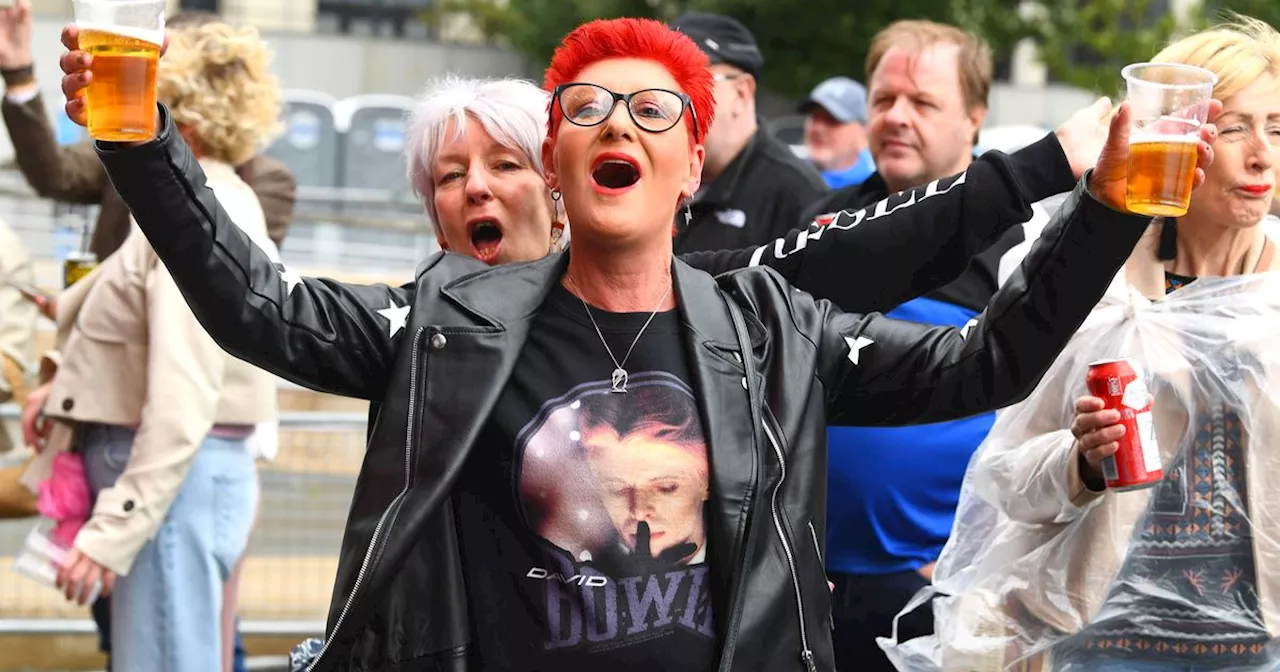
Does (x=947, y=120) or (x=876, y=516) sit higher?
(x=947, y=120)

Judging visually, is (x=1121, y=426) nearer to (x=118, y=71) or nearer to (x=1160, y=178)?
(x=1160, y=178)

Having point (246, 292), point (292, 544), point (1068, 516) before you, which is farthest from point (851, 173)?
point (246, 292)

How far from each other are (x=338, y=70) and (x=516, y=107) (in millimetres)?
25587

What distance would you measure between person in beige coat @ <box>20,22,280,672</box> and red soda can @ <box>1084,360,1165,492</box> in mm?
2545

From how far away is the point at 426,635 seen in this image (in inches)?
114

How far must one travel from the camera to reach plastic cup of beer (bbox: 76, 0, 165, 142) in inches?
103

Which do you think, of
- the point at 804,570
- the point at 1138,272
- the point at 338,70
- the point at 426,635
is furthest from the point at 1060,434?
the point at 338,70

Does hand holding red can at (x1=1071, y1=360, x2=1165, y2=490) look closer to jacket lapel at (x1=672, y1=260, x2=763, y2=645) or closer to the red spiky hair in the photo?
jacket lapel at (x1=672, y1=260, x2=763, y2=645)

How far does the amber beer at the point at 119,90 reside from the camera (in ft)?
8.59

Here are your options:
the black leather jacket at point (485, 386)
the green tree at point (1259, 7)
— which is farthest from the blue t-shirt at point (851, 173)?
the green tree at point (1259, 7)

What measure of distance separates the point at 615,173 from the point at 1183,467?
1.42m

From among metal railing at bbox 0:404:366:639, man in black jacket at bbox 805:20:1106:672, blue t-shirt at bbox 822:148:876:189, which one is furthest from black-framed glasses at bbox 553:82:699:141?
blue t-shirt at bbox 822:148:876:189

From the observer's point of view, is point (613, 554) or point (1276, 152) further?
point (1276, 152)

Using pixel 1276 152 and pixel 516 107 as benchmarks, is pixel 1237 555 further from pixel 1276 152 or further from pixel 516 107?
pixel 516 107
